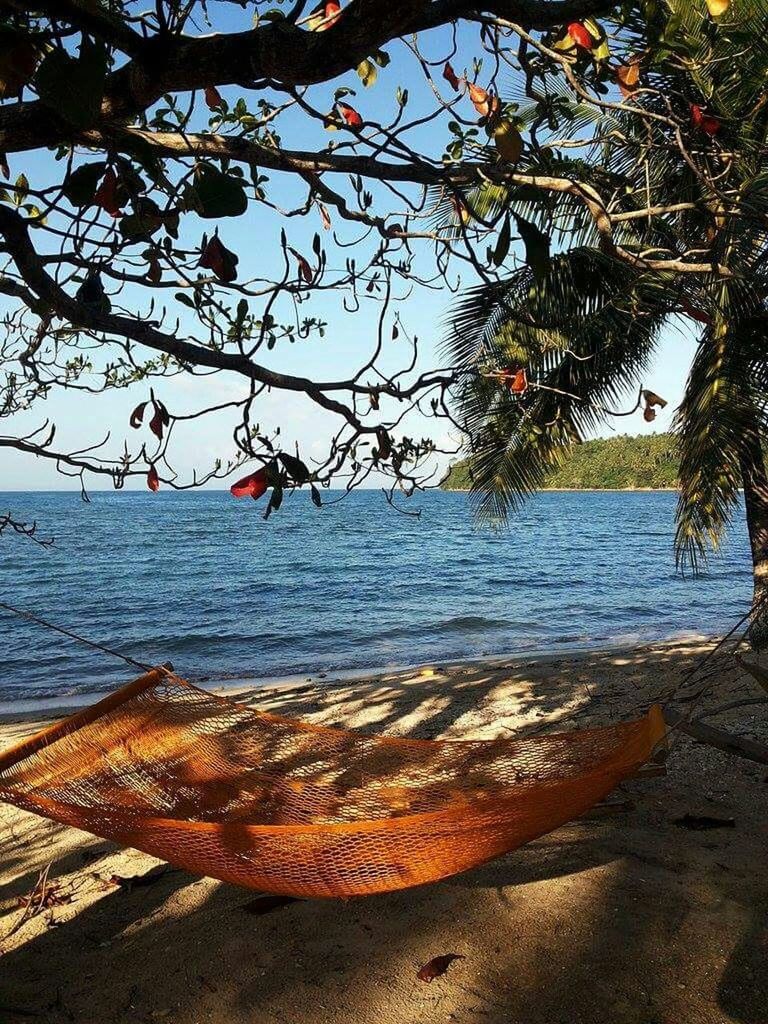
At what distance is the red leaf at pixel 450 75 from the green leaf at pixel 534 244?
0.65 m

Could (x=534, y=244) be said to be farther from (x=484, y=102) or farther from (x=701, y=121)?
(x=701, y=121)

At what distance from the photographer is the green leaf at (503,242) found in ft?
5.32

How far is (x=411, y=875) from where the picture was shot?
1789 millimetres

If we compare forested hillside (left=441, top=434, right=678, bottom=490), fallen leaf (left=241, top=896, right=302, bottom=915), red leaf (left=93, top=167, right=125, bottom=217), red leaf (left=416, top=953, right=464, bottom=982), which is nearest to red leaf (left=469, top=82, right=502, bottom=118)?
red leaf (left=93, top=167, right=125, bottom=217)

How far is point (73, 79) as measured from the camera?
44.7 inches

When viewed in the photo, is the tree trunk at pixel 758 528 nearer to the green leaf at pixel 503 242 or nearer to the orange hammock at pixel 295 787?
the orange hammock at pixel 295 787

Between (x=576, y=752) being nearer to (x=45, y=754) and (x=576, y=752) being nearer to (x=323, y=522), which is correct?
(x=45, y=754)

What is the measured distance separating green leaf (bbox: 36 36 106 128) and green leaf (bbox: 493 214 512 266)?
0.80 m

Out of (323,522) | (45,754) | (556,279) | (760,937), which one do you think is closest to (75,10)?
(45,754)

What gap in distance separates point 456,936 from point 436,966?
13cm

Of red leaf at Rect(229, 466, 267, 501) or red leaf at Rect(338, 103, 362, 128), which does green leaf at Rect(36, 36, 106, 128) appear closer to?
red leaf at Rect(229, 466, 267, 501)

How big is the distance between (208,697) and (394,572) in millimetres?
15487

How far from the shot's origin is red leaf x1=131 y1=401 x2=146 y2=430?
1710mm

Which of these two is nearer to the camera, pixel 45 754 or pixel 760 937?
pixel 760 937
